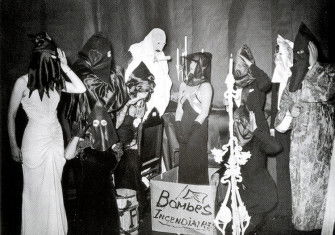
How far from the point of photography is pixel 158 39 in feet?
10.9

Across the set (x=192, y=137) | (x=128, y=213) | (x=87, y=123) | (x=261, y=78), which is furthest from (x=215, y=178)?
(x=87, y=123)

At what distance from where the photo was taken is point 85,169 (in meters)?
2.90

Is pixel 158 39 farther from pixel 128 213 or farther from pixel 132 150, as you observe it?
pixel 128 213

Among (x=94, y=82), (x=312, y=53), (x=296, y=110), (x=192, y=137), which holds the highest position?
(x=312, y=53)

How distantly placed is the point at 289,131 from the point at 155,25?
1.48 metres

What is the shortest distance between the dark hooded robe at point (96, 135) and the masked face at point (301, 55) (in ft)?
4.67

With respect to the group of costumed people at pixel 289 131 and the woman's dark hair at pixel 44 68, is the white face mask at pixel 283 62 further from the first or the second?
the woman's dark hair at pixel 44 68

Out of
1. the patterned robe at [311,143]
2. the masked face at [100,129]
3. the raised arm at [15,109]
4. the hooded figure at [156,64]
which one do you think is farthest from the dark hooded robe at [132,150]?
the patterned robe at [311,143]

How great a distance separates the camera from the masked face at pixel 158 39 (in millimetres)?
3322

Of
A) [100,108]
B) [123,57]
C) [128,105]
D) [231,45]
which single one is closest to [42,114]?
[100,108]

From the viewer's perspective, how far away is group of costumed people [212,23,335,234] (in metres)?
2.90

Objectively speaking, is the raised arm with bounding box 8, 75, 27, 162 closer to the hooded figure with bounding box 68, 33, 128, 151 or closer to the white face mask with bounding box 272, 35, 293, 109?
the hooded figure with bounding box 68, 33, 128, 151

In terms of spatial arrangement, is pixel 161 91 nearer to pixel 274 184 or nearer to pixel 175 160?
pixel 175 160

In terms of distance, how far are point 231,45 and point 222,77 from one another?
0.92 ft
